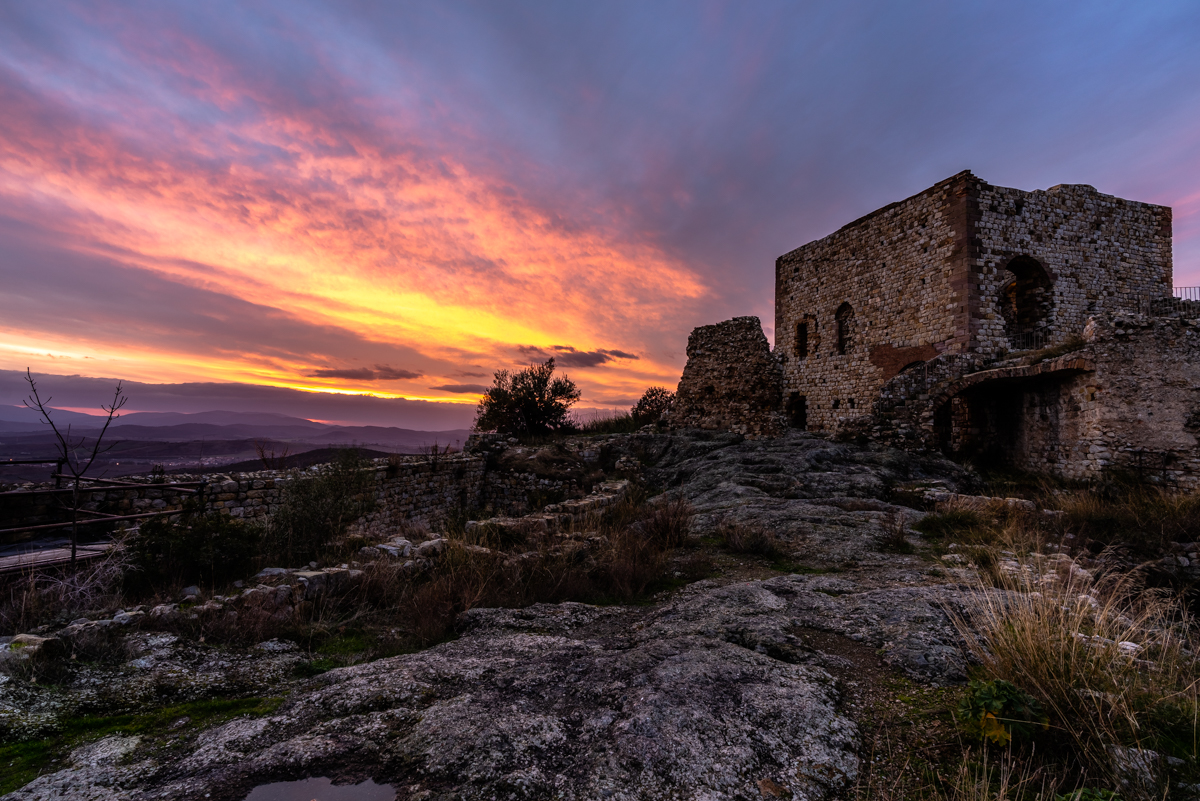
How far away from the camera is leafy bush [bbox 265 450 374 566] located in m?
6.56

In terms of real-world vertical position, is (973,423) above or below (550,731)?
above

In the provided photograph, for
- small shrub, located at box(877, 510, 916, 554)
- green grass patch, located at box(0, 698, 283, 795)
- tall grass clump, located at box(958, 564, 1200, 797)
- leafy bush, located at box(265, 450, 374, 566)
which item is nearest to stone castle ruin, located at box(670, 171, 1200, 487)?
small shrub, located at box(877, 510, 916, 554)

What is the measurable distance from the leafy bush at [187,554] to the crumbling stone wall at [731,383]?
599 inches

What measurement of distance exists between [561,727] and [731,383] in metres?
17.1

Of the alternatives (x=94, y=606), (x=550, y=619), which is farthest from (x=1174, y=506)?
(x=94, y=606)

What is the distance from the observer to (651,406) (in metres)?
23.3

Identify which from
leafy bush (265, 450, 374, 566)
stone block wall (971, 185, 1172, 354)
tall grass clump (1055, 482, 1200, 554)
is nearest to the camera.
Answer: tall grass clump (1055, 482, 1200, 554)

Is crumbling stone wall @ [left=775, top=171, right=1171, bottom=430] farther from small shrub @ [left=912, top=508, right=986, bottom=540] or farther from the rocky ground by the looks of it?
the rocky ground

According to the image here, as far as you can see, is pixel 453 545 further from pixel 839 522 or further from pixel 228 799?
pixel 839 522

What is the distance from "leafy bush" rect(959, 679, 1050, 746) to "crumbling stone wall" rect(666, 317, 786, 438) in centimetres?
1554

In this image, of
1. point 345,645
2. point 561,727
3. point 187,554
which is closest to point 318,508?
point 187,554

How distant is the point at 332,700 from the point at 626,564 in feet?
9.62

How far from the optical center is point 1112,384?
404 inches

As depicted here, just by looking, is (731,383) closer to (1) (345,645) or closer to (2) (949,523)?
Answer: (2) (949,523)
